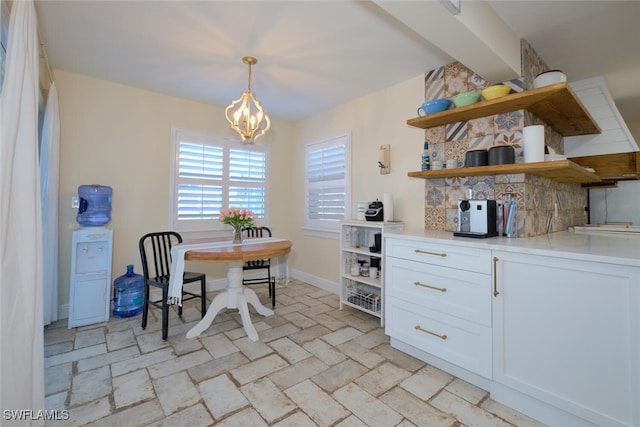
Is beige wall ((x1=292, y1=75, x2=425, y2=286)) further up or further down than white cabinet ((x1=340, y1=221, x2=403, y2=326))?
further up

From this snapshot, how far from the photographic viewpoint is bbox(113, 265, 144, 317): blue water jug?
9.58 feet

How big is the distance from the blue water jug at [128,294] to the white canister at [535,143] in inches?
151

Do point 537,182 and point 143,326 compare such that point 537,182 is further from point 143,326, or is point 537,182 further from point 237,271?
point 143,326

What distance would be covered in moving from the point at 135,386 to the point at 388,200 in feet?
8.43

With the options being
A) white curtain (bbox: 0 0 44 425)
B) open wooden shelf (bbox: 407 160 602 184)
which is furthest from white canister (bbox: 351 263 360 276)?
white curtain (bbox: 0 0 44 425)

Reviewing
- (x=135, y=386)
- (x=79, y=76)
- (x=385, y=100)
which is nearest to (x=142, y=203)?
(x=79, y=76)

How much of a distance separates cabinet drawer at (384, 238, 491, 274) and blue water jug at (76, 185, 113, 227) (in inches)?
115

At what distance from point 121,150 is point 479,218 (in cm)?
375

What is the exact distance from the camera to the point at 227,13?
1955 millimetres

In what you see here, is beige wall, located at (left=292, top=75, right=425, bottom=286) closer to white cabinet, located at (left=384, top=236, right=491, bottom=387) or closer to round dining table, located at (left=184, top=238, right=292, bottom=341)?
white cabinet, located at (left=384, top=236, right=491, bottom=387)

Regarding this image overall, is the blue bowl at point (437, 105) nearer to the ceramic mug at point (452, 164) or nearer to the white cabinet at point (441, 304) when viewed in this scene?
the ceramic mug at point (452, 164)

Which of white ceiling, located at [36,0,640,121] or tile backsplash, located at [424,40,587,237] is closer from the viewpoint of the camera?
white ceiling, located at [36,0,640,121]

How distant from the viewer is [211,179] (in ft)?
12.4

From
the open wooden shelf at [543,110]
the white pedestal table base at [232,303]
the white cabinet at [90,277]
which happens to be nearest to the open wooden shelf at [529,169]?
the open wooden shelf at [543,110]
